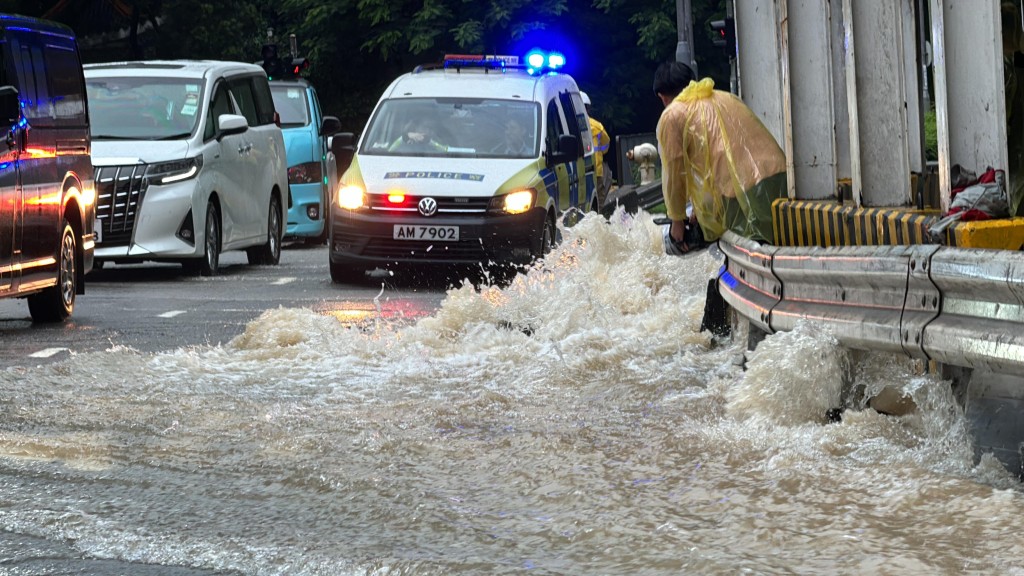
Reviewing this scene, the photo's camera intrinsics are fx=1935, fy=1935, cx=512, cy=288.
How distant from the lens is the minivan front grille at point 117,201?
17016 millimetres

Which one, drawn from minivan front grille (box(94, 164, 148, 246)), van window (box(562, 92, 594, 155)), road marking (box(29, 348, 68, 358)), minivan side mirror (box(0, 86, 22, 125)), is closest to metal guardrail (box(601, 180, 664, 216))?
van window (box(562, 92, 594, 155))

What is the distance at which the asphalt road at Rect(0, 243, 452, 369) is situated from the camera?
11.6 metres

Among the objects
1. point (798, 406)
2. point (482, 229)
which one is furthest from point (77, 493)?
point (482, 229)

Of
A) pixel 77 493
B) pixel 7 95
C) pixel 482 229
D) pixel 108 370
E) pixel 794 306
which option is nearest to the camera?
pixel 77 493

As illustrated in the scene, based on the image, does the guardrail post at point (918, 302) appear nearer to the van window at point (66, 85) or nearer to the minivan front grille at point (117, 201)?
the van window at point (66, 85)

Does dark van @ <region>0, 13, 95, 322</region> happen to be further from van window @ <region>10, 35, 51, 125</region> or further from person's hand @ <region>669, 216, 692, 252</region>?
person's hand @ <region>669, 216, 692, 252</region>

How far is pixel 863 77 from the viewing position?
311 inches

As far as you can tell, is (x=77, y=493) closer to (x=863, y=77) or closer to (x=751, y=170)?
(x=863, y=77)

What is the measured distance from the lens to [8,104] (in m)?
12.0

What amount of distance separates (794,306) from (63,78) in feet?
24.5

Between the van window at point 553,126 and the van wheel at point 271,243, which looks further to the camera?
the van wheel at point 271,243

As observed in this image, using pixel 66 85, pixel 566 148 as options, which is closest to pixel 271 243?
pixel 566 148

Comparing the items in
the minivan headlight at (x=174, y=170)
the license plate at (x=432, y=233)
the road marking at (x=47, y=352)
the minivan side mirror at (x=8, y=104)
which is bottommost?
the license plate at (x=432, y=233)

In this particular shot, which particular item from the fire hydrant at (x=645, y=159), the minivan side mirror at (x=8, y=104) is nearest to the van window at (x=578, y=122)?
the minivan side mirror at (x=8, y=104)
